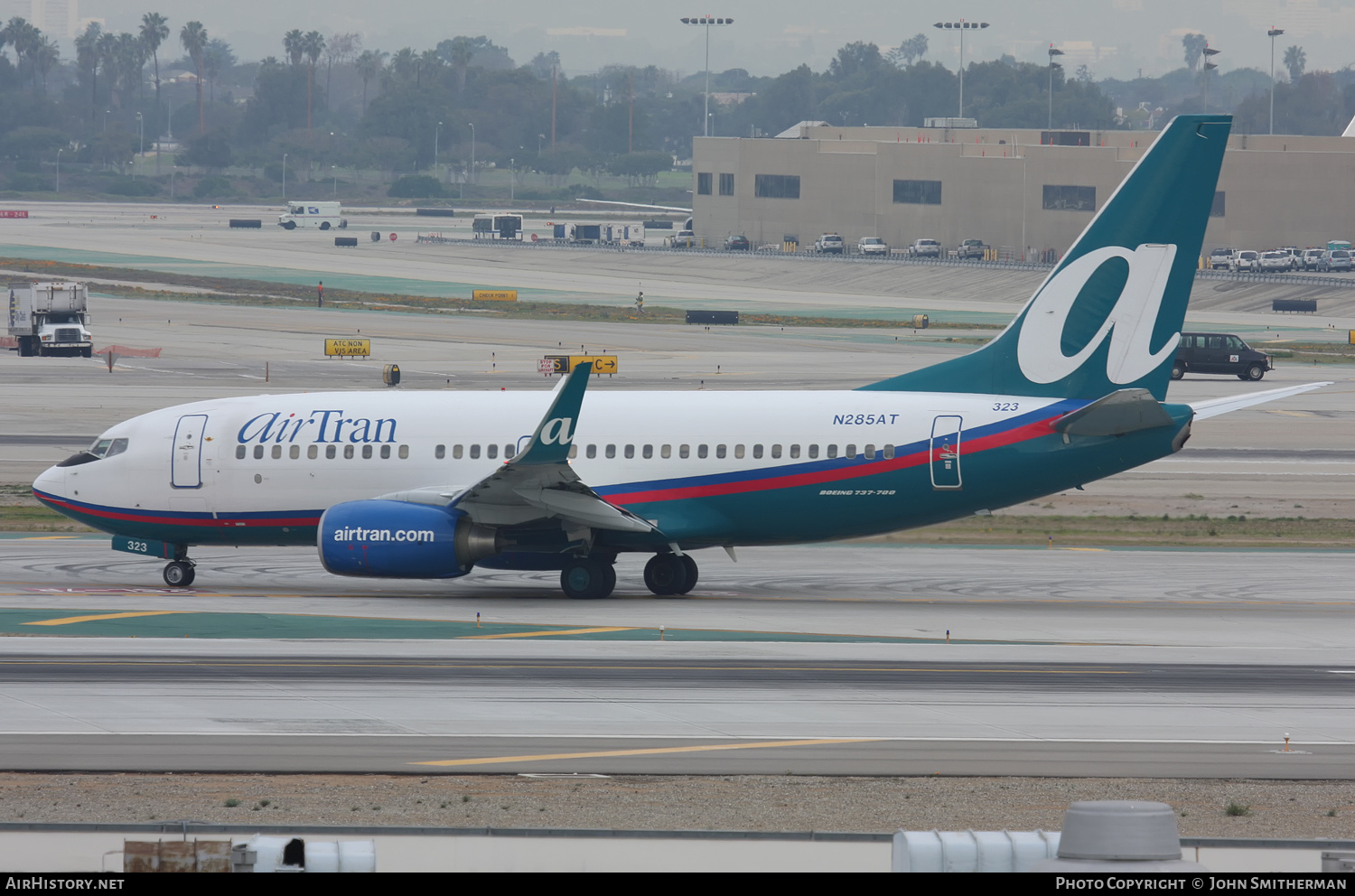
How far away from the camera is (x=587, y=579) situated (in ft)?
107

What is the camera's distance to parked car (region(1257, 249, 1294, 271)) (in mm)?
129250

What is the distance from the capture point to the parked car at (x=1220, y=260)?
440 ft

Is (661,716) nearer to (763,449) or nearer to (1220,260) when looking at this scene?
(763,449)

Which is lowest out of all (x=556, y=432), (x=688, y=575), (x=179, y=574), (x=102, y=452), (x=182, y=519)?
(x=179, y=574)

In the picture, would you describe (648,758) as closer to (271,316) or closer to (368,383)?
(368,383)

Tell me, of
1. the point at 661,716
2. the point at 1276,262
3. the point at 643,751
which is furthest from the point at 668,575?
the point at 1276,262

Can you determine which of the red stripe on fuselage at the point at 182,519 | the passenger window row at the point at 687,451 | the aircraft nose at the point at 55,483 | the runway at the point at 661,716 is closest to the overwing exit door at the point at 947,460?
the passenger window row at the point at 687,451

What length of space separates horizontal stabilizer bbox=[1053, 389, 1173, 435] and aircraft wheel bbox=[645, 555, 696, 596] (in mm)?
8064

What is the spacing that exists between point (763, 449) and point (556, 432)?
4090 mm

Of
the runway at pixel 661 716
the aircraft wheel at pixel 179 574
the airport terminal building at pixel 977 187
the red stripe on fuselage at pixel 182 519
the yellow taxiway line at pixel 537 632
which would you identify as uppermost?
the airport terminal building at pixel 977 187

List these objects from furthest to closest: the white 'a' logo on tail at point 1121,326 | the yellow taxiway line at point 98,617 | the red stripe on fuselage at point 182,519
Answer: the red stripe on fuselage at point 182,519
the white 'a' logo on tail at point 1121,326
the yellow taxiway line at point 98,617

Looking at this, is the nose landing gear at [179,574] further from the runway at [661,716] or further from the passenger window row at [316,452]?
the runway at [661,716]

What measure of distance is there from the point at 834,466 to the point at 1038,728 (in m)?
10.5

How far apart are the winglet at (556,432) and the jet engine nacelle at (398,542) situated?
1.85m
